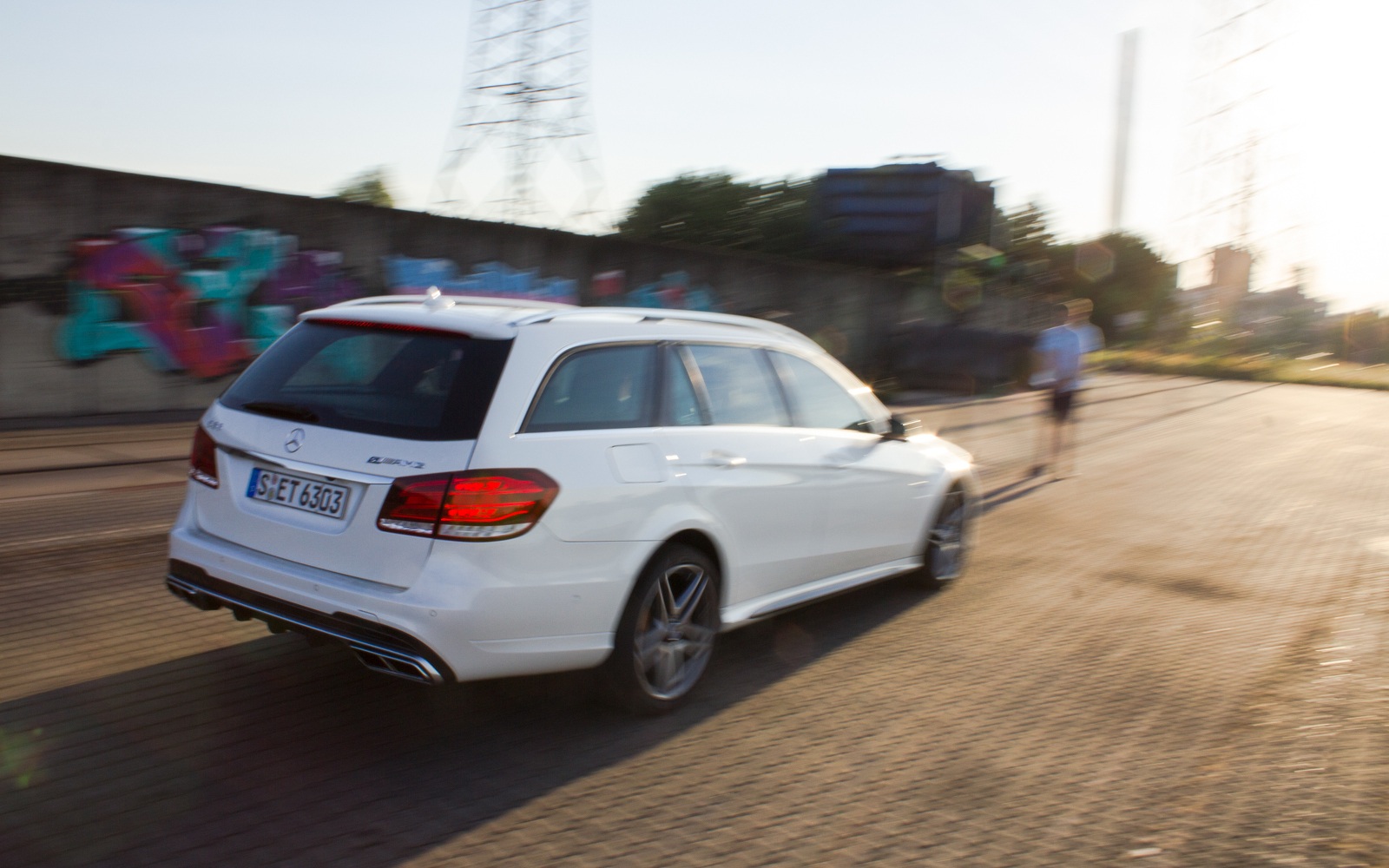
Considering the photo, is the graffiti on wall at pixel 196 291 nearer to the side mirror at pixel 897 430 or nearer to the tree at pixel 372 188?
the side mirror at pixel 897 430

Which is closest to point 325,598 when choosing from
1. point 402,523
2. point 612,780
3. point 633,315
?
point 402,523

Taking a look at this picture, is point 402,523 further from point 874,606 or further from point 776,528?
point 874,606

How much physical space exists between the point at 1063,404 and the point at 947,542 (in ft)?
22.3

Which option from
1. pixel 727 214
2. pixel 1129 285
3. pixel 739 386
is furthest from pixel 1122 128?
pixel 739 386

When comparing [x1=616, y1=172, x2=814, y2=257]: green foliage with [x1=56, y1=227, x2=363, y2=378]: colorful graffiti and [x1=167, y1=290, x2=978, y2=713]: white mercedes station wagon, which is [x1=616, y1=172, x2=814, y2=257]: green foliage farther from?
[x1=167, y1=290, x2=978, y2=713]: white mercedes station wagon

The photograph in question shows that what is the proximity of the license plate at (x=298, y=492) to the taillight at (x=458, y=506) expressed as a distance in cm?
Answer: 20

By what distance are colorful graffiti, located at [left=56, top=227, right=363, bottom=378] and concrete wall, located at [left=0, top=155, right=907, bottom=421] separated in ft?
0.05

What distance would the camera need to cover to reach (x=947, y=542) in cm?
678

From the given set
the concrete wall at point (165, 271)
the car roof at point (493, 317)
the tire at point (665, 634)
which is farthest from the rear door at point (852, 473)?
the concrete wall at point (165, 271)

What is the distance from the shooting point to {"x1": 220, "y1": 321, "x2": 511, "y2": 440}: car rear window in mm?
3896

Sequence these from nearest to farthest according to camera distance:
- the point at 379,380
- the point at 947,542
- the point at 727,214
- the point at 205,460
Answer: the point at 379,380
the point at 205,460
the point at 947,542
the point at 727,214

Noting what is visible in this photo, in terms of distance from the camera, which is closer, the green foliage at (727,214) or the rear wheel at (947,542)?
the rear wheel at (947,542)

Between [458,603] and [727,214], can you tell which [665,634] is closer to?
[458,603]

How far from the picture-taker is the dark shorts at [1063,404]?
1294 cm
